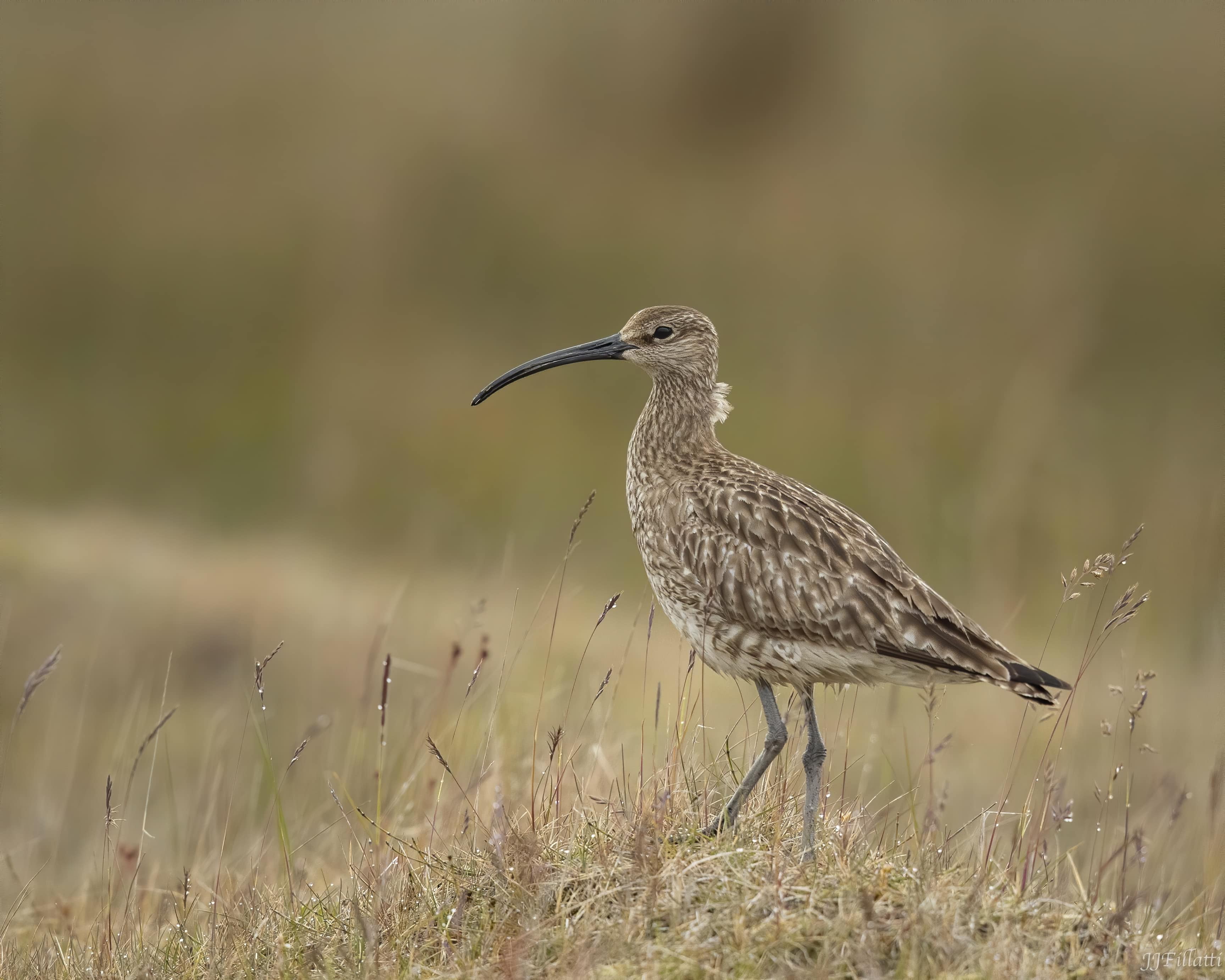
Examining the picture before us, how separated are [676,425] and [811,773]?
1938 mm

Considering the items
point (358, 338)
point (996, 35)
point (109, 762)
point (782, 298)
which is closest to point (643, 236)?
point (782, 298)

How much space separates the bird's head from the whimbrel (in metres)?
0.55

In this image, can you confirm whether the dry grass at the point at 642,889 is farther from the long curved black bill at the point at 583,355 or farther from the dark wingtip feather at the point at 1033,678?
the long curved black bill at the point at 583,355

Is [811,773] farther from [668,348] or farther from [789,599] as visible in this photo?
[668,348]

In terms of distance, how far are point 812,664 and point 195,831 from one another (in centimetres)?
498

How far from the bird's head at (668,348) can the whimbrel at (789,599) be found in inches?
21.8

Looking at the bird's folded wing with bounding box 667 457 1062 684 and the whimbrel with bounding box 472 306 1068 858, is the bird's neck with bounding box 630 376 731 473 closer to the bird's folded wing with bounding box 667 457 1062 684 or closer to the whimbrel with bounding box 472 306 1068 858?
the whimbrel with bounding box 472 306 1068 858

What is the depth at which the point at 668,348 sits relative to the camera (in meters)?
5.67

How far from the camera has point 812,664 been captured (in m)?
4.25

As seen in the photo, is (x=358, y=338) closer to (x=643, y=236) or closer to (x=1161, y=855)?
(x=643, y=236)

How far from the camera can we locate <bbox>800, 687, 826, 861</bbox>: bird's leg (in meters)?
3.78

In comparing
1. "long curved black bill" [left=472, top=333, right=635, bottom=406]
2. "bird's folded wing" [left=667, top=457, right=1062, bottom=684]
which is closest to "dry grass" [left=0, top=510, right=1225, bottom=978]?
"bird's folded wing" [left=667, top=457, right=1062, bottom=684]

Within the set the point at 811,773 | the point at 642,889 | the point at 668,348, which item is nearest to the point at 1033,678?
the point at 811,773

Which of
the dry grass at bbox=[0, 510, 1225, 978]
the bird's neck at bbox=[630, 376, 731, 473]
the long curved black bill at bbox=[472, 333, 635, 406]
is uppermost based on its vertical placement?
the long curved black bill at bbox=[472, 333, 635, 406]
